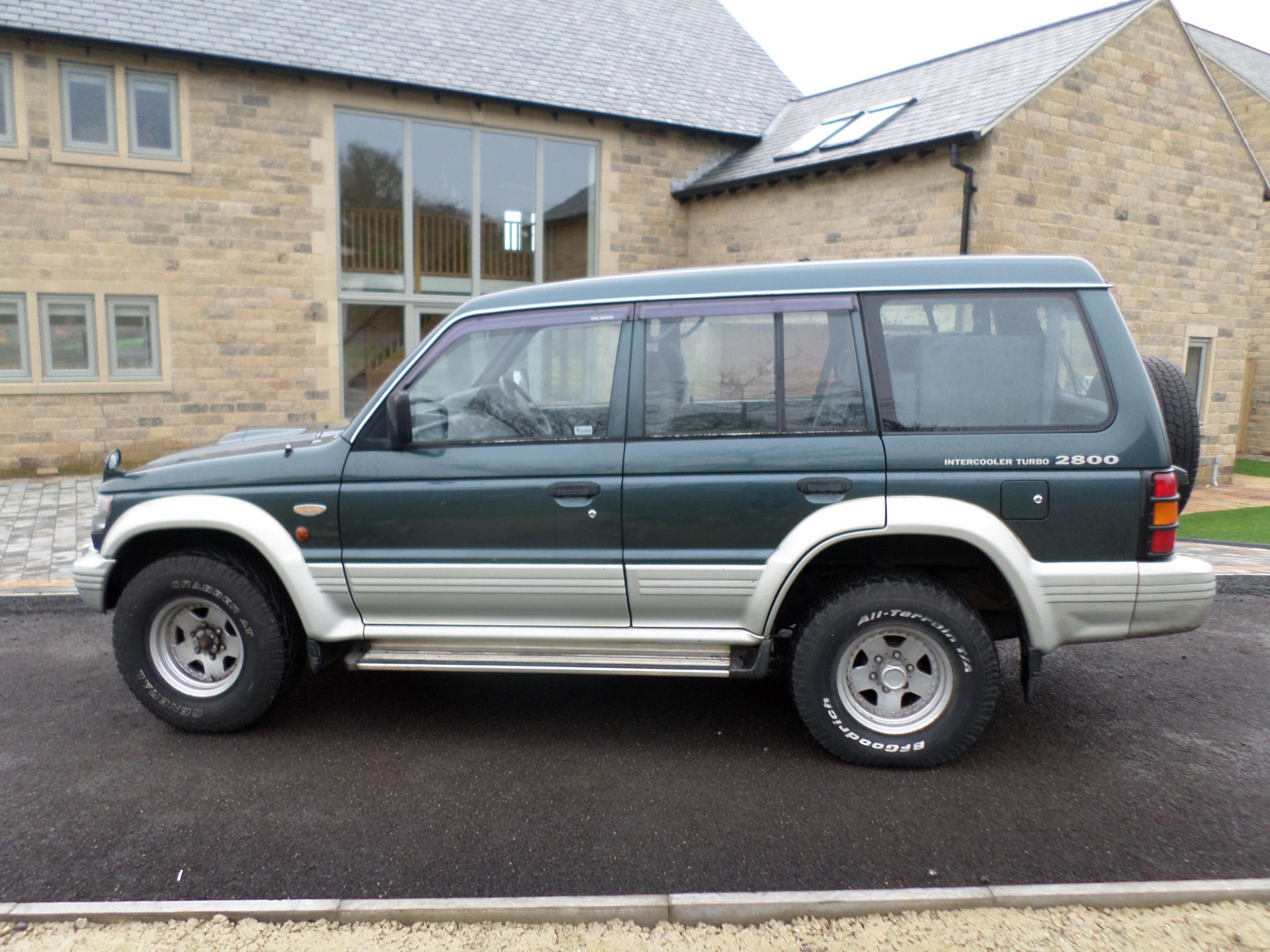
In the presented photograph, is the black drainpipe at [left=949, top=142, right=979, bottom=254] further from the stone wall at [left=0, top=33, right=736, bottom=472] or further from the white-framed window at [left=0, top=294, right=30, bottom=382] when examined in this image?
the white-framed window at [left=0, top=294, right=30, bottom=382]

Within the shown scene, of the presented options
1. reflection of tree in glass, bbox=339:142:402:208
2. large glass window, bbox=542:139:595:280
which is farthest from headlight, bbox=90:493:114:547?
large glass window, bbox=542:139:595:280

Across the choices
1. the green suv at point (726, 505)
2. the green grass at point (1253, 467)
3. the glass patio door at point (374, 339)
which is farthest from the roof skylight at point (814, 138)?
the green suv at point (726, 505)

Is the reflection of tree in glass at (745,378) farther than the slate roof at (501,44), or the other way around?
the slate roof at (501,44)

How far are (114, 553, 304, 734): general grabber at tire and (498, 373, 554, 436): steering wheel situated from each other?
1384 mm

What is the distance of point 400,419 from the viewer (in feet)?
13.2

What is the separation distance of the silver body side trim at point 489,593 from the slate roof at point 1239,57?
20.5 metres

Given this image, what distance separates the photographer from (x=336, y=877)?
3.12 metres

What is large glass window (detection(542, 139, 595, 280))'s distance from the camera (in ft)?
47.4

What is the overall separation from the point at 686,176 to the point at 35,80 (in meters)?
8.90

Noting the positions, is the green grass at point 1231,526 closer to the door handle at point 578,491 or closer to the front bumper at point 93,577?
the door handle at point 578,491

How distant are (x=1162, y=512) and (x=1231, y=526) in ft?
26.5

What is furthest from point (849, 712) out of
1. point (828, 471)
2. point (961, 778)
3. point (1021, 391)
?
point (1021, 391)

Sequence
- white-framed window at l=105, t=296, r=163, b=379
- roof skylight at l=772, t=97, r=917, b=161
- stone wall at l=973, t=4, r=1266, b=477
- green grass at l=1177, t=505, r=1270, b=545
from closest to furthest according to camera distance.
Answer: green grass at l=1177, t=505, r=1270, b=545 → stone wall at l=973, t=4, r=1266, b=477 → white-framed window at l=105, t=296, r=163, b=379 → roof skylight at l=772, t=97, r=917, b=161

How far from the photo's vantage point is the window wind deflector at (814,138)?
44.2 ft
